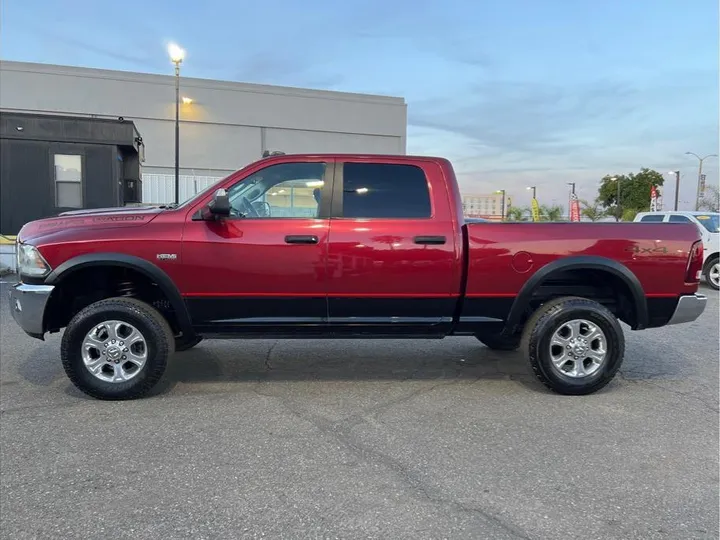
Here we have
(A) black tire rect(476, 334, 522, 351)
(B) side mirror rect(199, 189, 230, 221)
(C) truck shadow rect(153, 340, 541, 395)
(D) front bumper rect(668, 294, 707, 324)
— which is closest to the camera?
(B) side mirror rect(199, 189, 230, 221)

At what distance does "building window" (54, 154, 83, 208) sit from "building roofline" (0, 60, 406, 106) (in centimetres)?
2199

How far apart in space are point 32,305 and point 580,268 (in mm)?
4342

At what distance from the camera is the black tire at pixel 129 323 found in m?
4.25

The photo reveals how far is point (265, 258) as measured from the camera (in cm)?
432

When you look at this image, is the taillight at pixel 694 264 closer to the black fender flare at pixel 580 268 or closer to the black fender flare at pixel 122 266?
the black fender flare at pixel 580 268

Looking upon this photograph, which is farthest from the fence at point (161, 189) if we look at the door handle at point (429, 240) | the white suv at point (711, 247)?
the door handle at point (429, 240)

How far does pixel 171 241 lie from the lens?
14.0 feet

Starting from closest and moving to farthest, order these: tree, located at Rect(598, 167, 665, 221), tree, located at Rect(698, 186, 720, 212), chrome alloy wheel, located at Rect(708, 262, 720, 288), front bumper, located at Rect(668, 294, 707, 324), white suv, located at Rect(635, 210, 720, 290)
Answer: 1. front bumper, located at Rect(668, 294, 707, 324)
2. white suv, located at Rect(635, 210, 720, 290)
3. chrome alloy wheel, located at Rect(708, 262, 720, 288)
4. tree, located at Rect(698, 186, 720, 212)
5. tree, located at Rect(598, 167, 665, 221)

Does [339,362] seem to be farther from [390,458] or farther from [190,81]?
[190,81]

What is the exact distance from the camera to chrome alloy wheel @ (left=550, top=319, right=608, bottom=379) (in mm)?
4504

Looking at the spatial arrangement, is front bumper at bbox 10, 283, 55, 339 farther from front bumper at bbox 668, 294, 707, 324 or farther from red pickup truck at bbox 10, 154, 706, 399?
front bumper at bbox 668, 294, 707, 324

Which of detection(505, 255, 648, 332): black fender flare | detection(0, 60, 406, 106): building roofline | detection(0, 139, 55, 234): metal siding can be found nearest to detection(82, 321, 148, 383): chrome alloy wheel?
detection(505, 255, 648, 332): black fender flare

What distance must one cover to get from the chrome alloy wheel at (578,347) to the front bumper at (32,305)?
402cm

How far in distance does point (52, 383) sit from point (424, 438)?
10.8 feet
